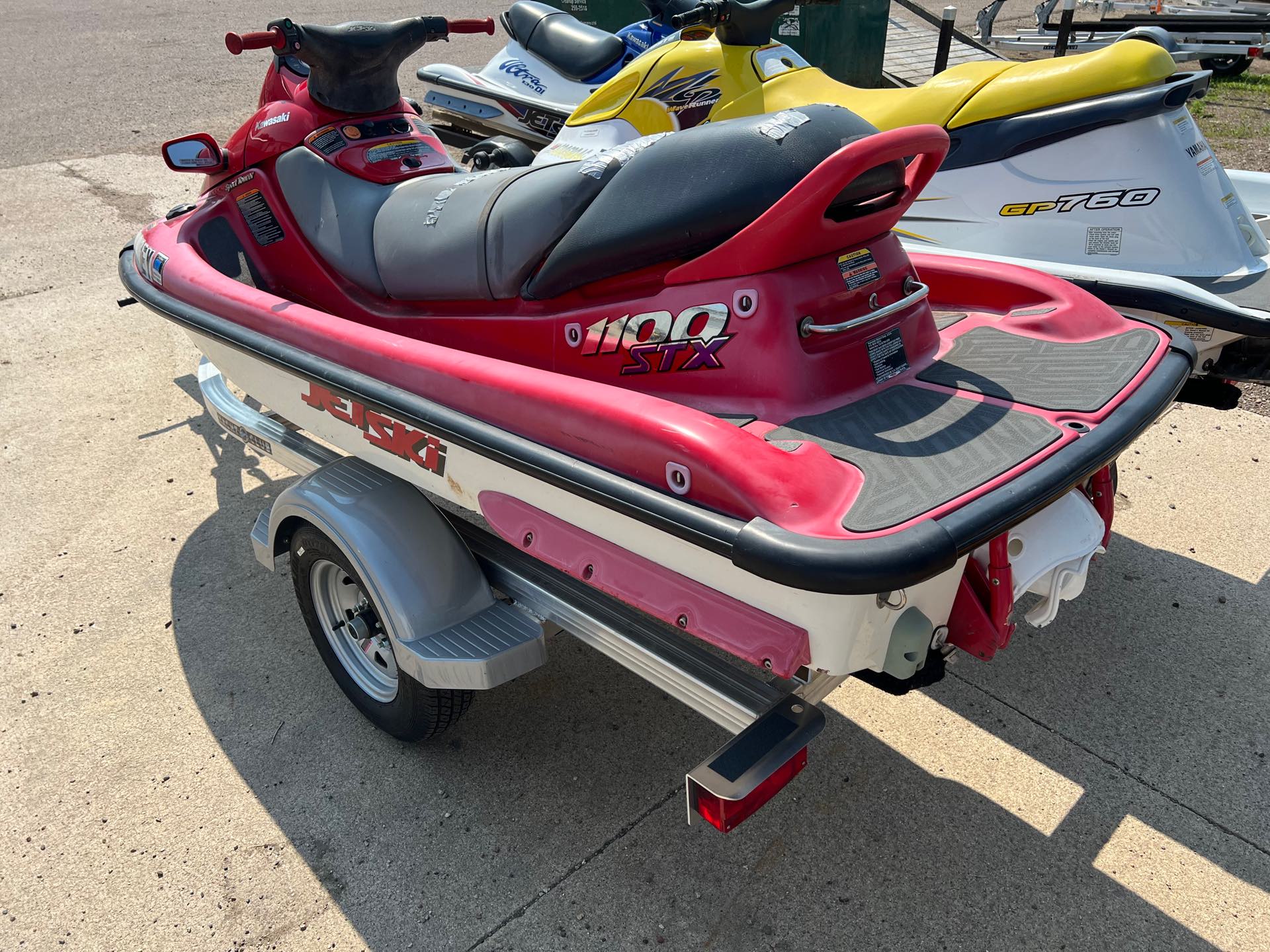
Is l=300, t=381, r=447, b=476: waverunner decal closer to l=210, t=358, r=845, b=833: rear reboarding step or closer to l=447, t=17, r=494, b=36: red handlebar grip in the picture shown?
l=210, t=358, r=845, b=833: rear reboarding step

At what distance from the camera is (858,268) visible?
7.50 ft

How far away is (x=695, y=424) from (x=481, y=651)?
879 millimetres

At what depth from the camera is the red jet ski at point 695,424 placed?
5.98 ft

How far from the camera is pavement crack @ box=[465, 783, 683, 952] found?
2.24 metres

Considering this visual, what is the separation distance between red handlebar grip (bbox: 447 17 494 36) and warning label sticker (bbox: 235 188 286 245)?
37.9 inches

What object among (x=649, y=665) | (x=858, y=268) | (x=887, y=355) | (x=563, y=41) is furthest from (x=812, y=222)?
(x=563, y=41)

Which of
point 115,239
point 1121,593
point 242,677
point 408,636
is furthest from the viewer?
point 115,239

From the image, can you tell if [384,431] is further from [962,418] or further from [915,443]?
[962,418]

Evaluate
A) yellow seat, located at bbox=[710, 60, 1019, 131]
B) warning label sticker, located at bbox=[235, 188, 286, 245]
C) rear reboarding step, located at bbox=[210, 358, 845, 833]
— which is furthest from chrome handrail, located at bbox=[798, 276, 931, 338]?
warning label sticker, located at bbox=[235, 188, 286, 245]

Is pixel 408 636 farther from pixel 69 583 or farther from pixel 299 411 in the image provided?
pixel 69 583

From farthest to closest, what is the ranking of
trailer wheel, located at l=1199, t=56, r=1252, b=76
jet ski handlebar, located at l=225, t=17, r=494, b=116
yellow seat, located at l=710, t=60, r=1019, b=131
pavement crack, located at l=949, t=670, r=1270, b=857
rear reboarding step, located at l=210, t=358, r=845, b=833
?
trailer wheel, located at l=1199, t=56, r=1252, b=76
yellow seat, located at l=710, t=60, r=1019, b=131
jet ski handlebar, located at l=225, t=17, r=494, b=116
pavement crack, located at l=949, t=670, r=1270, b=857
rear reboarding step, located at l=210, t=358, r=845, b=833

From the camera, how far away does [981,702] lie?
2.88 m

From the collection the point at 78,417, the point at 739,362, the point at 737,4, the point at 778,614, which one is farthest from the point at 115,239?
the point at 778,614

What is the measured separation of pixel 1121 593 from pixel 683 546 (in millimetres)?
2167
